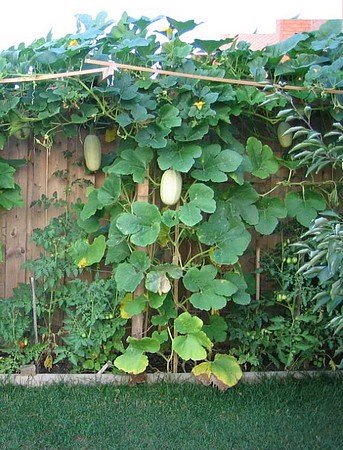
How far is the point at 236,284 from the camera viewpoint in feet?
11.5

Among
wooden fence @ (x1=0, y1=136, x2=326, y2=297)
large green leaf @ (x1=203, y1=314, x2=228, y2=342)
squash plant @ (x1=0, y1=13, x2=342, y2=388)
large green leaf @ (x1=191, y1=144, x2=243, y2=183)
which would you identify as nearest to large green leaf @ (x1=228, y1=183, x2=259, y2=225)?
squash plant @ (x1=0, y1=13, x2=342, y2=388)

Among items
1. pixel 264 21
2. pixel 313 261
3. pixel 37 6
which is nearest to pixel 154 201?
pixel 313 261

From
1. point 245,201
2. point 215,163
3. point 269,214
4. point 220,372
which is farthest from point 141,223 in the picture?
point 220,372

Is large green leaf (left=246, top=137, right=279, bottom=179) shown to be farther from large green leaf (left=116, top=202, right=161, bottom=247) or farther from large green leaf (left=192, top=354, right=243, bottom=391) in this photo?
large green leaf (left=192, top=354, right=243, bottom=391)

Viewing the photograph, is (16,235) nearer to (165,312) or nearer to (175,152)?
(165,312)

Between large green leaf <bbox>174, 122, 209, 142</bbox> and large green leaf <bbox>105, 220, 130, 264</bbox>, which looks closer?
large green leaf <bbox>174, 122, 209, 142</bbox>

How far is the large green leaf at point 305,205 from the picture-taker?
11.7 ft

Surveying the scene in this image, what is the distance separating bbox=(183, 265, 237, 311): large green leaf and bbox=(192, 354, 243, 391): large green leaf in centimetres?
39

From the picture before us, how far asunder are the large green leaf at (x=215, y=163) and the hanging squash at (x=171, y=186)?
3.9 inches

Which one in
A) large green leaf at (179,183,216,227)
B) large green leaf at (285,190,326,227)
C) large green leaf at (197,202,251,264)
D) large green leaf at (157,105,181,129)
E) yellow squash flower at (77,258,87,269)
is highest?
large green leaf at (157,105,181,129)

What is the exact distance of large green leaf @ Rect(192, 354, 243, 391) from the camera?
338cm

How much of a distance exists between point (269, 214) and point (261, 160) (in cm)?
33

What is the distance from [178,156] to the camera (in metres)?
3.36

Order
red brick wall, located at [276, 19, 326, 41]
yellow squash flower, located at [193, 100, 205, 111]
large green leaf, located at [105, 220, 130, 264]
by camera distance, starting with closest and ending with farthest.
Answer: yellow squash flower, located at [193, 100, 205, 111] → large green leaf, located at [105, 220, 130, 264] → red brick wall, located at [276, 19, 326, 41]
